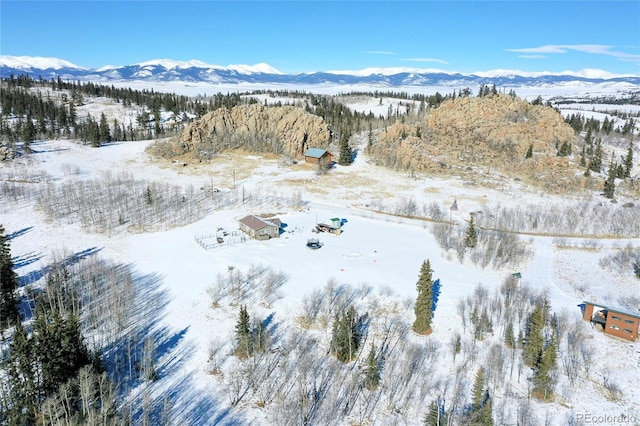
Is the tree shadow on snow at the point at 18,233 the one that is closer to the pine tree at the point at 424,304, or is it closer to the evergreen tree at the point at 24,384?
the evergreen tree at the point at 24,384

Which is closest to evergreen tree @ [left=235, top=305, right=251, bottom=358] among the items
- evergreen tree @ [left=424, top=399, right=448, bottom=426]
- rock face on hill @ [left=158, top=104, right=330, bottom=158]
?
evergreen tree @ [left=424, top=399, right=448, bottom=426]

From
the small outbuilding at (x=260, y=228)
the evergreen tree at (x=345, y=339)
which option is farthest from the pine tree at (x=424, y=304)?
the small outbuilding at (x=260, y=228)

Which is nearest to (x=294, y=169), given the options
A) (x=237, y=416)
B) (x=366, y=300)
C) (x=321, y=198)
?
(x=321, y=198)

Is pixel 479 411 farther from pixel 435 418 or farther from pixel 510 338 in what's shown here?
pixel 510 338

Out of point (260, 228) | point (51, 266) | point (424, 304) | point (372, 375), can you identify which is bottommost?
point (372, 375)

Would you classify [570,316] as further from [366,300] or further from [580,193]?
[580,193]

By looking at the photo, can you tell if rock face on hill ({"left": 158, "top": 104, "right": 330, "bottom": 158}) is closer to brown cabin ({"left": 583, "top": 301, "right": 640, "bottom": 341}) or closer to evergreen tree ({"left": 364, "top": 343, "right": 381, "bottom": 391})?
brown cabin ({"left": 583, "top": 301, "right": 640, "bottom": 341})

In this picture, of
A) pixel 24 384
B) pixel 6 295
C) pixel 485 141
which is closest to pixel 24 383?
pixel 24 384
